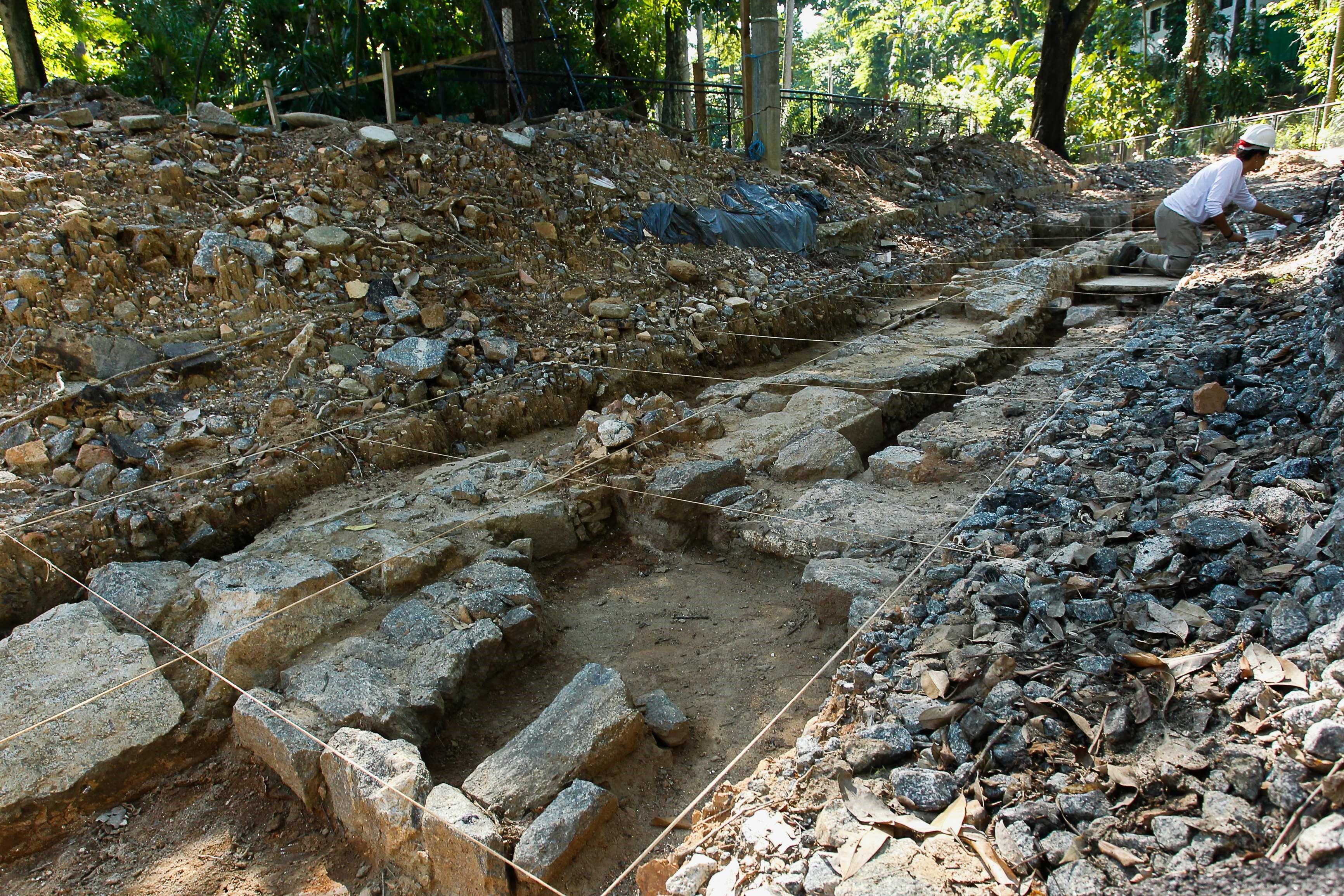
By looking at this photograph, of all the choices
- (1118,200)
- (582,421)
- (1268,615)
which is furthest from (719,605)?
(1118,200)

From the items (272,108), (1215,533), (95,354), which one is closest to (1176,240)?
(1215,533)

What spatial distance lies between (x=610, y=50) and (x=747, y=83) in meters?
3.54

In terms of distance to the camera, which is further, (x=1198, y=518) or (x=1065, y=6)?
(x=1065, y=6)

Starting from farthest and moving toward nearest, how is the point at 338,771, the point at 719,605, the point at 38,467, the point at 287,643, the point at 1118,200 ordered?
1. the point at 1118,200
2. the point at 38,467
3. the point at 719,605
4. the point at 287,643
5. the point at 338,771

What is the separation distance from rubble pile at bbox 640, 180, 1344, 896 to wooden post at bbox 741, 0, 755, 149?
877 cm

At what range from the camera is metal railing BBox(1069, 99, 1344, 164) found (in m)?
13.8

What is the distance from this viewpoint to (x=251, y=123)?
32.3 ft

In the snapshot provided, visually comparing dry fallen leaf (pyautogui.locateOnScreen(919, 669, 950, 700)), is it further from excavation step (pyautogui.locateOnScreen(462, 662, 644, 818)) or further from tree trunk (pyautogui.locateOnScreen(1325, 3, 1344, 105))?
tree trunk (pyautogui.locateOnScreen(1325, 3, 1344, 105))

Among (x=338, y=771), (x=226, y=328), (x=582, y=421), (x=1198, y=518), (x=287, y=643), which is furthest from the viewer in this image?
(x=226, y=328)

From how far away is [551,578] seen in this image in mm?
4461

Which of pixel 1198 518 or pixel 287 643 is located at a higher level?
pixel 1198 518

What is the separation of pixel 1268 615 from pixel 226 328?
20.5 ft

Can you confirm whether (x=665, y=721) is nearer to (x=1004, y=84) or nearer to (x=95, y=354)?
(x=95, y=354)

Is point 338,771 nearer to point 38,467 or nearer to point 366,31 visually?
point 38,467
